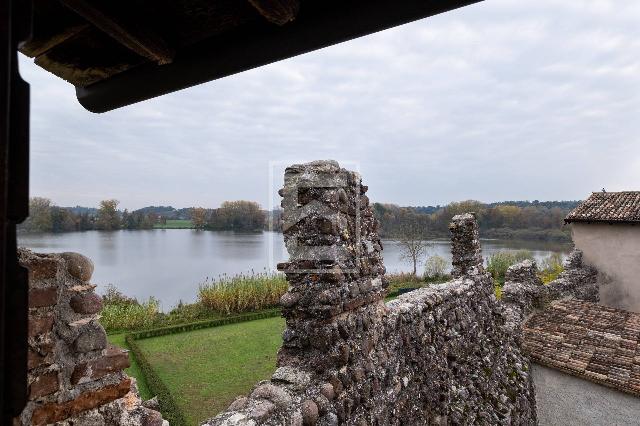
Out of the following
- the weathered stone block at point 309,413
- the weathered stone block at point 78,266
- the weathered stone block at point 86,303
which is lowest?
the weathered stone block at point 309,413

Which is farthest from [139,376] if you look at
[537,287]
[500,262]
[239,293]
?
[500,262]

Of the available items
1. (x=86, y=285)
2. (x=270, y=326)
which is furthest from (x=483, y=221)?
(x=86, y=285)

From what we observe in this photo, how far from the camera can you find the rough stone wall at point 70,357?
1.60 m

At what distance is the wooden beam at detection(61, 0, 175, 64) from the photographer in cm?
110

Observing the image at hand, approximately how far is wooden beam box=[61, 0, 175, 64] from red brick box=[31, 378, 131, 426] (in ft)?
4.89

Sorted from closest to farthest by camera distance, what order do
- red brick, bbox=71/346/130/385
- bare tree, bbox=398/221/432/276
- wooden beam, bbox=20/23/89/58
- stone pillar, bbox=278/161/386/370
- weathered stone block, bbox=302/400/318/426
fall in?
wooden beam, bbox=20/23/89/58
red brick, bbox=71/346/130/385
weathered stone block, bbox=302/400/318/426
stone pillar, bbox=278/161/386/370
bare tree, bbox=398/221/432/276

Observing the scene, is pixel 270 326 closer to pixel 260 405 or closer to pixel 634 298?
pixel 260 405

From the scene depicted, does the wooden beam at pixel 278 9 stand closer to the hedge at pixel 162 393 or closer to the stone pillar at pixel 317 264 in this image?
the stone pillar at pixel 317 264

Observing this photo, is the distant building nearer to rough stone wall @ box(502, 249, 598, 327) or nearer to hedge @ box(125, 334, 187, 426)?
rough stone wall @ box(502, 249, 598, 327)

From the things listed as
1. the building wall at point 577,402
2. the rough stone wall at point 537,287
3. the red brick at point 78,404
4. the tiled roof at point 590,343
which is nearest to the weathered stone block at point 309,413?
the red brick at point 78,404

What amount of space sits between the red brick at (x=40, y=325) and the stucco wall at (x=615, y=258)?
1908 centimetres

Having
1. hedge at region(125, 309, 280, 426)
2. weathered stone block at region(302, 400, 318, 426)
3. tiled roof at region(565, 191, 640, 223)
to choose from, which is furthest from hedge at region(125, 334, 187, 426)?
tiled roof at region(565, 191, 640, 223)

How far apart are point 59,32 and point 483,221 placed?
88.5ft

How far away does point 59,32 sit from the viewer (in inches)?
51.1
